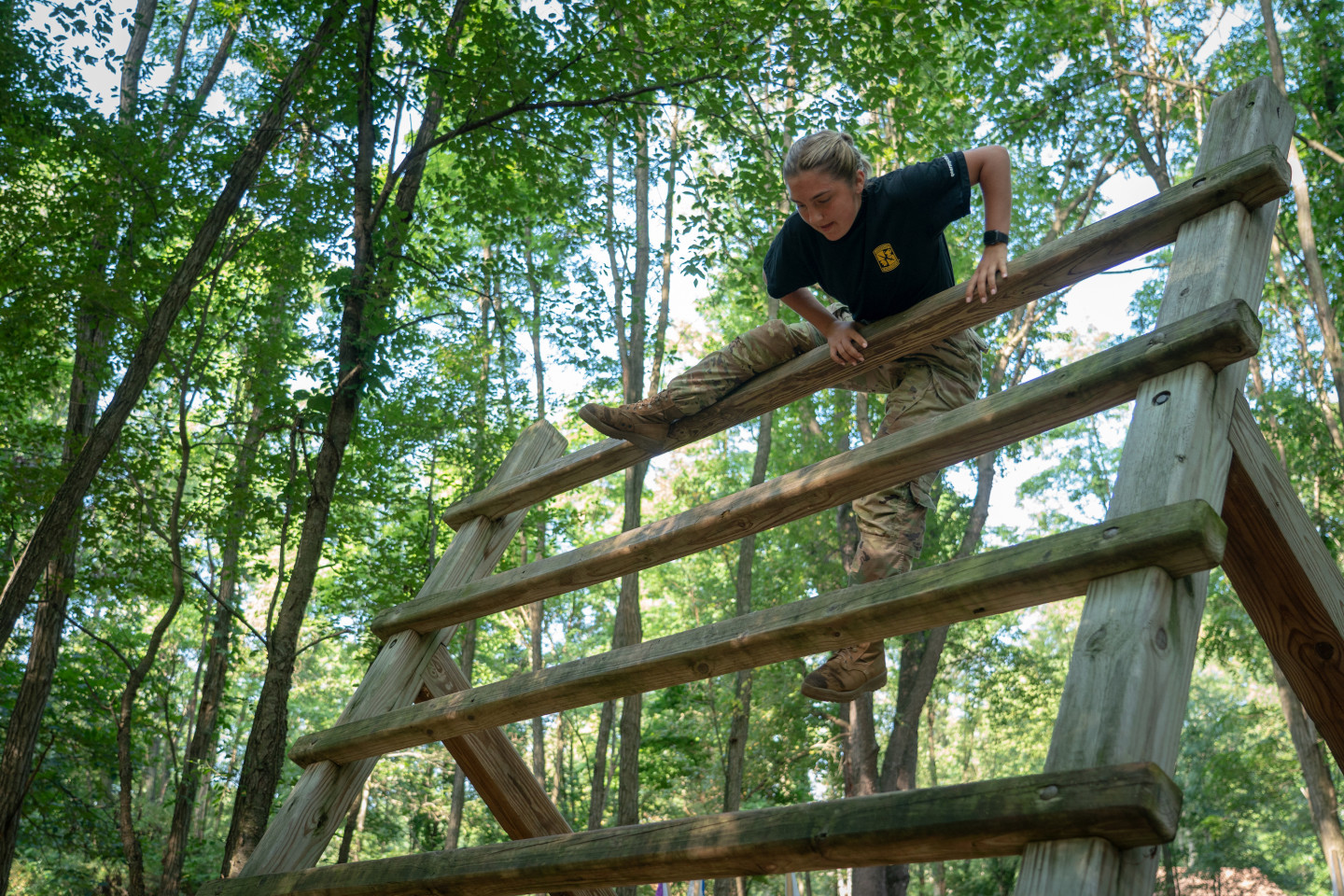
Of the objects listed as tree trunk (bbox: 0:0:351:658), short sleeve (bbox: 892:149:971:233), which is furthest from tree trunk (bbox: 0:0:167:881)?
short sleeve (bbox: 892:149:971:233)

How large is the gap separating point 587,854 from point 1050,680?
62.8 feet

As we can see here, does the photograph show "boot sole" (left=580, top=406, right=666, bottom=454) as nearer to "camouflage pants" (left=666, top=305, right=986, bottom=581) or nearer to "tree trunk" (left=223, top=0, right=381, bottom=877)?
"camouflage pants" (left=666, top=305, right=986, bottom=581)

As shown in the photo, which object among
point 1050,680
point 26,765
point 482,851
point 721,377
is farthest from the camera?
point 1050,680

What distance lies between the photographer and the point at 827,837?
4.46ft

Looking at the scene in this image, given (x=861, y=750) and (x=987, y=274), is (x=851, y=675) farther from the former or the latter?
(x=861, y=750)

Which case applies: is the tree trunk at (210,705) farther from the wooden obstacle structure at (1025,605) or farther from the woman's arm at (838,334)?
the woman's arm at (838,334)

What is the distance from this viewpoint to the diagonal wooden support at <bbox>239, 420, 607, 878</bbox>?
7.66 ft

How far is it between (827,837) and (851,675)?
3.06 feet

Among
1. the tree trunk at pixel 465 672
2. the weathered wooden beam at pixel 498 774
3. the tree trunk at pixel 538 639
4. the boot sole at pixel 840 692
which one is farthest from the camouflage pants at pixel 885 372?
the tree trunk at pixel 465 672

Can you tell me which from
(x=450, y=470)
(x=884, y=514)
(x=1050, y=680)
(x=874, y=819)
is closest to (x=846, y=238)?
(x=884, y=514)

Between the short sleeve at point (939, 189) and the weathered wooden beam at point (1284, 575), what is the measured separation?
2.90 ft

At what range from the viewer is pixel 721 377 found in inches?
106

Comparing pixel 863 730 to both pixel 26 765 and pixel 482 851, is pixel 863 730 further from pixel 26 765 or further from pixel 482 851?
pixel 482 851

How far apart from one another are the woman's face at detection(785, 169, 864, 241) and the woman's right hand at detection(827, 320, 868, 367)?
266 millimetres
